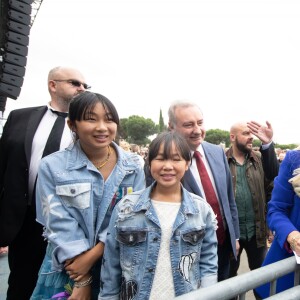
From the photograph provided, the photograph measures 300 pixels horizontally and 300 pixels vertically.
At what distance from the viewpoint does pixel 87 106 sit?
1471 millimetres

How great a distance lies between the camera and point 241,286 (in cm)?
106

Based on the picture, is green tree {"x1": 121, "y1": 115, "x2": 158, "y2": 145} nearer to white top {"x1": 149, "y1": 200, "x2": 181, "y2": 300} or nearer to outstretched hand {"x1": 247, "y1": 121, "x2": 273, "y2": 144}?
outstretched hand {"x1": 247, "y1": 121, "x2": 273, "y2": 144}

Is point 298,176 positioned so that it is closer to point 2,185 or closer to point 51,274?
point 51,274

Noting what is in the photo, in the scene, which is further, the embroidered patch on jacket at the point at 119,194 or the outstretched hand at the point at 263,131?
the outstretched hand at the point at 263,131

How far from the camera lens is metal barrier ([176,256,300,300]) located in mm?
942

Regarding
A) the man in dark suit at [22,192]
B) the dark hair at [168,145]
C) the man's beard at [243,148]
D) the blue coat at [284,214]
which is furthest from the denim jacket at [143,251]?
the man's beard at [243,148]

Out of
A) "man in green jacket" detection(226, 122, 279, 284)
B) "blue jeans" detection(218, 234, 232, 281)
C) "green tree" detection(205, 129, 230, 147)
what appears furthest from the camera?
"green tree" detection(205, 129, 230, 147)

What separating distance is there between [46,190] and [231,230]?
4.35 feet

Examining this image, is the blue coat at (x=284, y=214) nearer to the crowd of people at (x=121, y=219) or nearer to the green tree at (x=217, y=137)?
the crowd of people at (x=121, y=219)

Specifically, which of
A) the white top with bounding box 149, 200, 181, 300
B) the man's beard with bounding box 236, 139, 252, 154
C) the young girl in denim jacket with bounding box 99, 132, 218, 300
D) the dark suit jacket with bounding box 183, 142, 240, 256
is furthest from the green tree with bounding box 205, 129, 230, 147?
the white top with bounding box 149, 200, 181, 300

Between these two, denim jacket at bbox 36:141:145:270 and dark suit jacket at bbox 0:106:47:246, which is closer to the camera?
denim jacket at bbox 36:141:145:270

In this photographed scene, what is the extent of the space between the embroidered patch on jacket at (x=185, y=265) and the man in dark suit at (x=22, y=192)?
1.07m

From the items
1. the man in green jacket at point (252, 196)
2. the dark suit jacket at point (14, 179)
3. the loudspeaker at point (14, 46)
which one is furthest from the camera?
the loudspeaker at point (14, 46)

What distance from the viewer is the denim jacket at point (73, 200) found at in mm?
1376
